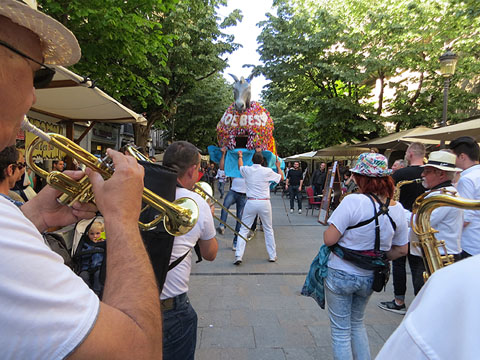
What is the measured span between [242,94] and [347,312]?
194 inches

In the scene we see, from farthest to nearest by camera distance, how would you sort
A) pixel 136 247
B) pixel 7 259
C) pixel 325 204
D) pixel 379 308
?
pixel 325 204, pixel 379 308, pixel 136 247, pixel 7 259

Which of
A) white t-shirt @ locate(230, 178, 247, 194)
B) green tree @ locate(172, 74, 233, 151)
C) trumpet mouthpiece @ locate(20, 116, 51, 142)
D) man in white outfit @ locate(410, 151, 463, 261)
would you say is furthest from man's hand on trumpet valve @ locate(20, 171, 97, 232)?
green tree @ locate(172, 74, 233, 151)

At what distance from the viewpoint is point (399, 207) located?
101 inches

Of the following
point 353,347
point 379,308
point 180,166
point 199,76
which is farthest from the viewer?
point 199,76

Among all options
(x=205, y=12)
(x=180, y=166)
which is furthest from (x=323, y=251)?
(x=205, y=12)

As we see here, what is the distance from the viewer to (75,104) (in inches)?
201

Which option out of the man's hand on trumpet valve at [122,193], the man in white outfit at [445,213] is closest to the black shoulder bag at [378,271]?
the man in white outfit at [445,213]

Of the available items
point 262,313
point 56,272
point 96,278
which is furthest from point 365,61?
point 56,272

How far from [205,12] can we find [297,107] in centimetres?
653

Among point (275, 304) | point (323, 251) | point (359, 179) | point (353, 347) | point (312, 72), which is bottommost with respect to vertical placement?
point (275, 304)

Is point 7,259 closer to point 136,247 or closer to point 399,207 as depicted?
point 136,247

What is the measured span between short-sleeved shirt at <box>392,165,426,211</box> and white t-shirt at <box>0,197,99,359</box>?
4.36m

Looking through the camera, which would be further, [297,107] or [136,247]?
[297,107]

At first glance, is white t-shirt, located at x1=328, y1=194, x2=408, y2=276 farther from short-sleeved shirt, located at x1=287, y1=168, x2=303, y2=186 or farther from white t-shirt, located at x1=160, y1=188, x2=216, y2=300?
short-sleeved shirt, located at x1=287, y1=168, x2=303, y2=186
